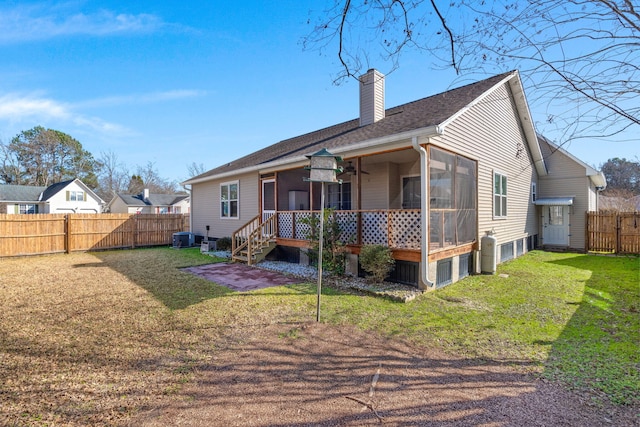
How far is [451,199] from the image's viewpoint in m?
8.02

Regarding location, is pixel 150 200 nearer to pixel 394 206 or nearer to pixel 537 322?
pixel 394 206

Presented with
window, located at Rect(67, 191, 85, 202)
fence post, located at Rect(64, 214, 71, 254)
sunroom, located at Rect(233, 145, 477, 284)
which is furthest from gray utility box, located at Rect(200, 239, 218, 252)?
window, located at Rect(67, 191, 85, 202)

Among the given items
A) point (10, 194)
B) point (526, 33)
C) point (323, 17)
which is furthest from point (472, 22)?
point (10, 194)

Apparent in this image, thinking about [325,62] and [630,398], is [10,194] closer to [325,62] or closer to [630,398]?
[325,62]

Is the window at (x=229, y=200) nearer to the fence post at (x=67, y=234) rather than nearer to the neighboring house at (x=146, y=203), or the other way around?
the fence post at (x=67, y=234)

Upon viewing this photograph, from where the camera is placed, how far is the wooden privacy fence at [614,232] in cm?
1242

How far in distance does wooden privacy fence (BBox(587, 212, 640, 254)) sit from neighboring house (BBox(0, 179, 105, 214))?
42590mm

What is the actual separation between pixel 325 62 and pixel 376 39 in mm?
678

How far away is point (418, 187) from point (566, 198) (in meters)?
8.17

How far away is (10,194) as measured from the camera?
31766 millimetres

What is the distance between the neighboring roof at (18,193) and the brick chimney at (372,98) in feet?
127

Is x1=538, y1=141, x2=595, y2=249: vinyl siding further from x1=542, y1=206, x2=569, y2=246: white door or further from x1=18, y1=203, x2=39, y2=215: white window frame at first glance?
x1=18, y1=203, x2=39, y2=215: white window frame

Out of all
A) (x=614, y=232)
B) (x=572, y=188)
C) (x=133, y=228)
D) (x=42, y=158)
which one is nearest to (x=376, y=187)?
(x=572, y=188)

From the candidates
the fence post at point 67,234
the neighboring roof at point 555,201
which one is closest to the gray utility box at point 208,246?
the fence post at point 67,234
